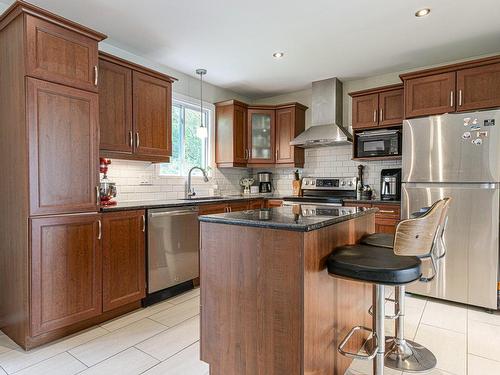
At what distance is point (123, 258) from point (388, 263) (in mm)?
2178

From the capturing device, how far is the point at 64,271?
2279 mm

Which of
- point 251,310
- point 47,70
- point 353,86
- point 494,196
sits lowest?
point 251,310

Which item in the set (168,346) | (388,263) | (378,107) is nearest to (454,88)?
(378,107)

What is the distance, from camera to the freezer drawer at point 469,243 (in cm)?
283

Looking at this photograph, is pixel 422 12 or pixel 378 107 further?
pixel 378 107

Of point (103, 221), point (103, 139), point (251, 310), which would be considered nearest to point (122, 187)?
point (103, 139)

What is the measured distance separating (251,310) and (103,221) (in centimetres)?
161

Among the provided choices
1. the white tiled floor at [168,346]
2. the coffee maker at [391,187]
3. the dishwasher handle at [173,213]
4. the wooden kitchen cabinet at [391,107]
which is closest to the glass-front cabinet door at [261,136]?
the wooden kitchen cabinet at [391,107]

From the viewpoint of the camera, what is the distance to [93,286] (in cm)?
245

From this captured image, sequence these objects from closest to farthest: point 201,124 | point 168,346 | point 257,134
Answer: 1. point 168,346
2. point 201,124
3. point 257,134

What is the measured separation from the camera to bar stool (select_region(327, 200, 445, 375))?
1.41 m

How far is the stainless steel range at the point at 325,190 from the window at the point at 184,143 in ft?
4.81

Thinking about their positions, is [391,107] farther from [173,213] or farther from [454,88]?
[173,213]

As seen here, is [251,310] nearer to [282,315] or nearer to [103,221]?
[282,315]
